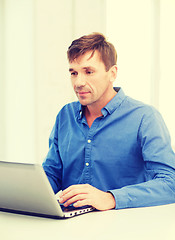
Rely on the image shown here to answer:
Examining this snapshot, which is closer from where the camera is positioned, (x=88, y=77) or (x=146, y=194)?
(x=146, y=194)

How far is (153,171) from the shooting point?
1.53 m

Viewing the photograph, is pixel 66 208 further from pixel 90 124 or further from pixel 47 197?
pixel 90 124

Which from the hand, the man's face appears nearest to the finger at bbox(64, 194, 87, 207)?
the hand

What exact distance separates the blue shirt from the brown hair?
0.57 feet

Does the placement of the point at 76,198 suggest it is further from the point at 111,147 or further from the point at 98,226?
the point at 111,147

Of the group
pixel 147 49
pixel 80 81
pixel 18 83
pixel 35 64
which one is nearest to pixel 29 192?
pixel 80 81

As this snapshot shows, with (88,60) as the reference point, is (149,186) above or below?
below

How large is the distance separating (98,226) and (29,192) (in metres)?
0.23

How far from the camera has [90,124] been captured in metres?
1.84

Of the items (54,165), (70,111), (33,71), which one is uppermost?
(33,71)

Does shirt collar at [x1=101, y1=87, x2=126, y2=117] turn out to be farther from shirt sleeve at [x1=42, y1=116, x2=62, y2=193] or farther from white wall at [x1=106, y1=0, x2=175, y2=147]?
white wall at [x1=106, y1=0, x2=175, y2=147]

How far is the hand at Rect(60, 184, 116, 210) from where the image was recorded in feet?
4.06

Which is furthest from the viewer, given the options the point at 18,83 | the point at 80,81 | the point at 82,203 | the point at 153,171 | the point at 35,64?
the point at 18,83

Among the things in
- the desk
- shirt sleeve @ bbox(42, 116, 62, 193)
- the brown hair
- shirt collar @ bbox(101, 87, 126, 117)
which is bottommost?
shirt sleeve @ bbox(42, 116, 62, 193)
